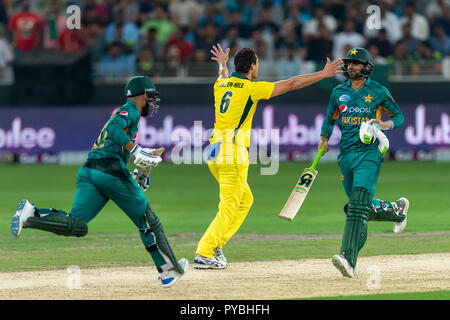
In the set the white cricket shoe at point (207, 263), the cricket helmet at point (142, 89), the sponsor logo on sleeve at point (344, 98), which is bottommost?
the white cricket shoe at point (207, 263)

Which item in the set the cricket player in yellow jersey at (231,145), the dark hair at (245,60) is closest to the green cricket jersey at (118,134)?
the cricket player in yellow jersey at (231,145)

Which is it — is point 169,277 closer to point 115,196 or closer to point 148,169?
point 115,196

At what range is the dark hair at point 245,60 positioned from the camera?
381 inches

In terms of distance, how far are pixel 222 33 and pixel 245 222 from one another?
11.3 meters

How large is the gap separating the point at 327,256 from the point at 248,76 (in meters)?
2.26

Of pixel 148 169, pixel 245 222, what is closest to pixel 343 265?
pixel 148 169

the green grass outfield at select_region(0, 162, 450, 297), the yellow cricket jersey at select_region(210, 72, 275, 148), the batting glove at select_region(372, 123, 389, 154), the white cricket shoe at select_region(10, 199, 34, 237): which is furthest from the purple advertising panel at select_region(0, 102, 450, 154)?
the white cricket shoe at select_region(10, 199, 34, 237)

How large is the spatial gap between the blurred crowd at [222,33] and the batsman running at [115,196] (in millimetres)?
14508

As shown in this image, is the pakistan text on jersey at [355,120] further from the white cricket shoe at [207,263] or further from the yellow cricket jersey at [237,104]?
the white cricket shoe at [207,263]

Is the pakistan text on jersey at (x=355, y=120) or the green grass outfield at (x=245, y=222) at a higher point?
the pakistan text on jersey at (x=355, y=120)

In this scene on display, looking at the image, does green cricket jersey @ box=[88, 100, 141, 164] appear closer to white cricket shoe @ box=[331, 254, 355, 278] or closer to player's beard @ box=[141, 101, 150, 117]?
player's beard @ box=[141, 101, 150, 117]

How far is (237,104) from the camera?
9602 mm

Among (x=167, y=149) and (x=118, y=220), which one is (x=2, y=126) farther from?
(x=118, y=220)

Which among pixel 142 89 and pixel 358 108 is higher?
pixel 142 89
